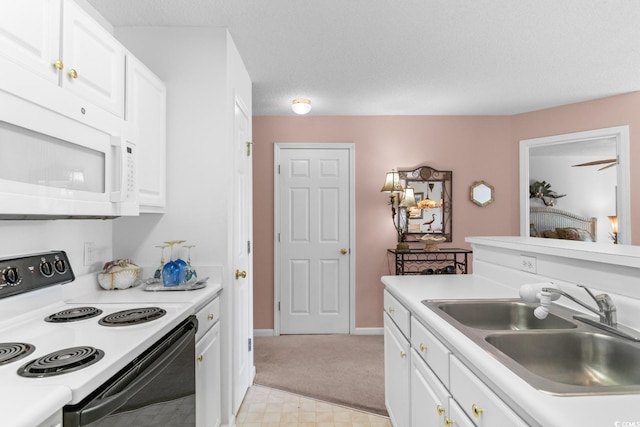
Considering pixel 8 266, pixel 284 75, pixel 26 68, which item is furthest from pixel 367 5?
pixel 8 266

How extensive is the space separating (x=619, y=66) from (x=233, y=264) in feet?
10.7

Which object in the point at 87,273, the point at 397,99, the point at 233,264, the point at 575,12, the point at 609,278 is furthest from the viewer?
the point at 397,99

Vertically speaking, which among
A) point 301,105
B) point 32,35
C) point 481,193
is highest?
point 301,105

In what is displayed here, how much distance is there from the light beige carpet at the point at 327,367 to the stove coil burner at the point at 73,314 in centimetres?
171

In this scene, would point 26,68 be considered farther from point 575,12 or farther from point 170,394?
point 575,12

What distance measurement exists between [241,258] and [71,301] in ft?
3.54

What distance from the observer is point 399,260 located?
13.3ft

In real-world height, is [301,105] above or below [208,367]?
above

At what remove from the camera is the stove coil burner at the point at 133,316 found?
1395 millimetres

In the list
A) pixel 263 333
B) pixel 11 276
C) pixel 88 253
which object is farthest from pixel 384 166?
pixel 11 276

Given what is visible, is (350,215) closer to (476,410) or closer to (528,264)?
(528,264)

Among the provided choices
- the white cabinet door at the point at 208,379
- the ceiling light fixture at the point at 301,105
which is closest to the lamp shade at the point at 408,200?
the ceiling light fixture at the point at 301,105

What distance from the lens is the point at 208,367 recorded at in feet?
6.47

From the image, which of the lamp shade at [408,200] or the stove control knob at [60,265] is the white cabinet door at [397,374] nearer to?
the stove control knob at [60,265]
